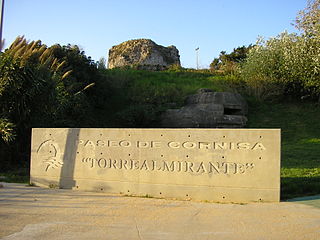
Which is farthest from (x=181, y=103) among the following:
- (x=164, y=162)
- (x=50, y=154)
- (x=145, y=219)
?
(x=145, y=219)

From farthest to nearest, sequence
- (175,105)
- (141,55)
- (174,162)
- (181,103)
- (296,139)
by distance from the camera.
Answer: (141,55) < (181,103) < (175,105) < (296,139) < (174,162)

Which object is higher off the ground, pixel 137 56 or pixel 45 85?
pixel 137 56

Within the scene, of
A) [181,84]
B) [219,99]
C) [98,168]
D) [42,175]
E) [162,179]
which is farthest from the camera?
[181,84]

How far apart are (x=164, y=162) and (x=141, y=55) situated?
27423mm

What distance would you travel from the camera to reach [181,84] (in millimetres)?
23953

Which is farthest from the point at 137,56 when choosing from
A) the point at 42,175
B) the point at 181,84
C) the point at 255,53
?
the point at 42,175

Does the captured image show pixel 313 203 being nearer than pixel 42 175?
Yes

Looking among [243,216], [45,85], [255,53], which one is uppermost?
[255,53]

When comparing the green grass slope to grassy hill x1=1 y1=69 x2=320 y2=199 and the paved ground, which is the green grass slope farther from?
the paved ground

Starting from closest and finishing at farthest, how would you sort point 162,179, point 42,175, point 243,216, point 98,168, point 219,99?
point 243,216
point 162,179
point 98,168
point 42,175
point 219,99

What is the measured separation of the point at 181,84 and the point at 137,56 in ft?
35.2

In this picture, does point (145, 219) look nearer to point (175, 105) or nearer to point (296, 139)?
point (296, 139)

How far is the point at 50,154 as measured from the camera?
772 cm

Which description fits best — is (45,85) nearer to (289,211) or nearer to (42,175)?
(42,175)
